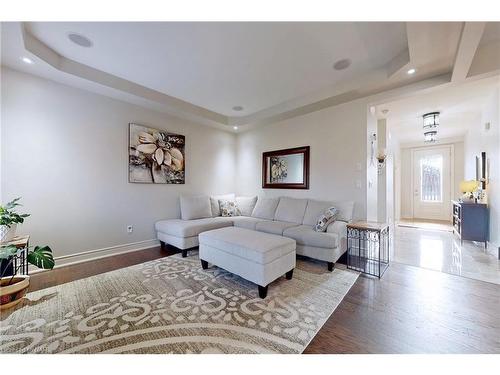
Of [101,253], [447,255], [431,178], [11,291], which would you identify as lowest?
[447,255]

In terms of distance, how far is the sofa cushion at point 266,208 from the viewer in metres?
4.00

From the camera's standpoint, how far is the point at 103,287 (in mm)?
2201

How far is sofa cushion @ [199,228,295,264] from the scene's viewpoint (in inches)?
81.0

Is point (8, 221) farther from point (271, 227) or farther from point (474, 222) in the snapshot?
point (474, 222)

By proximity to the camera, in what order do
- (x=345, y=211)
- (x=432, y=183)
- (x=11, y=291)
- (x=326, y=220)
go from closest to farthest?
(x=11, y=291) < (x=326, y=220) < (x=345, y=211) < (x=432, y=183)

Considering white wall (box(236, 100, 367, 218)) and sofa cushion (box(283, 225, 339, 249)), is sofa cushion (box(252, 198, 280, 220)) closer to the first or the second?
white wall (box(236, 100, 367, 218))

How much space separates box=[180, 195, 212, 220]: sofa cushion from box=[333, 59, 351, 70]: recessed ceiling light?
3080mm

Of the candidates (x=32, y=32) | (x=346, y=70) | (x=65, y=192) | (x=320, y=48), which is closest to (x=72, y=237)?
(x=65, y=192)

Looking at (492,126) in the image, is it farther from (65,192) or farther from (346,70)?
(65,192)

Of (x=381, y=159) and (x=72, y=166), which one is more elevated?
(x=381, y=159)

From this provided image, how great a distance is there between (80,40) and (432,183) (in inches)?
360

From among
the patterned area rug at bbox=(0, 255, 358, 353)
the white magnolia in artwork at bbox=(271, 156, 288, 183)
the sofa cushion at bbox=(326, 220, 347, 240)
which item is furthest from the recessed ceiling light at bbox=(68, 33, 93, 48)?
the sofa cushion at bbox=(326, 220, 347, 240)

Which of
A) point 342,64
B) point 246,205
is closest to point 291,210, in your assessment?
point 246,205

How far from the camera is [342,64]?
2521 mm
